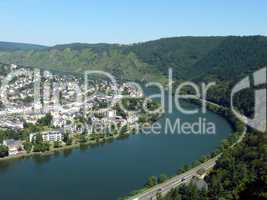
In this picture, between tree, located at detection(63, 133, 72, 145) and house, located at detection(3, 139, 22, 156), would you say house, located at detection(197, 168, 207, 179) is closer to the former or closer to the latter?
tree, located at detection(63, 133, 72, 145)

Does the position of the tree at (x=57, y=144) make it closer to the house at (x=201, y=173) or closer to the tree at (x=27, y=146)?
the tree at (x=27, y=146)

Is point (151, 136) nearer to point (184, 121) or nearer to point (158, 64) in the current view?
point (184, 121)

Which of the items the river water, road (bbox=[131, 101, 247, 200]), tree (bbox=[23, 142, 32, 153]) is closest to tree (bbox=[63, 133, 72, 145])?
the river water

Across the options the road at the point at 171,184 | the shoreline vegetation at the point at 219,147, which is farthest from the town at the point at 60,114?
the road at the point at 171,184

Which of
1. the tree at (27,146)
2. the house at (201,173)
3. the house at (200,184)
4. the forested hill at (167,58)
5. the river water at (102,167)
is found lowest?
the river water at (102,167)

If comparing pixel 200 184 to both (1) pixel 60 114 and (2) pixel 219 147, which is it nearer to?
(2) pixel 219 147
